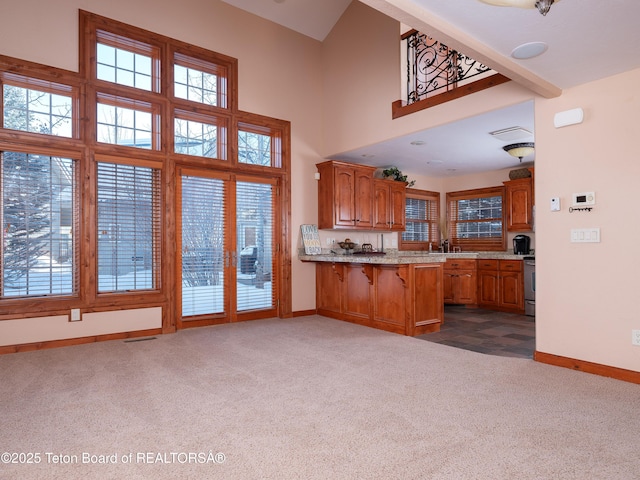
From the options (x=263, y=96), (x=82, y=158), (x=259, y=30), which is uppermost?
(x=259, y=30)

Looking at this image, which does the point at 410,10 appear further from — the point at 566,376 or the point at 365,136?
the point at 365,136

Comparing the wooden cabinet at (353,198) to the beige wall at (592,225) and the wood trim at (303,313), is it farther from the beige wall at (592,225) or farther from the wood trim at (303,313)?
the beige wall at (592,225)

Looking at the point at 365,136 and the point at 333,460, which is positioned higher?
the point at 365,136

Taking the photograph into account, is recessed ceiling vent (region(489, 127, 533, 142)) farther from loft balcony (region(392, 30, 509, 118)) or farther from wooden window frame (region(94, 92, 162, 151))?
wooden window frame (region(94, 92, 162, 151))

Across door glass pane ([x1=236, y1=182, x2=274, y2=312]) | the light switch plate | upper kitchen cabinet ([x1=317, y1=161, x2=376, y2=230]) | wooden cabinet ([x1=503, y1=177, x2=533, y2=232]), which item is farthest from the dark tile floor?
door glass pane ([x1=236, y1=182, x2=274, y2=312])

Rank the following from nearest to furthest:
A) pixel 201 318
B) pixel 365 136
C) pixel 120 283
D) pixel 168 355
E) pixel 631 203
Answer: pixel 631 203, pixel 168 355, pixel 120 283, pixel 201 318, pixel 365 136

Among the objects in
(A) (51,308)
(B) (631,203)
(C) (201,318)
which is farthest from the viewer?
(C) (201,318)

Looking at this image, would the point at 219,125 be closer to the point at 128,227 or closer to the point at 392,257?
the point at 128,227

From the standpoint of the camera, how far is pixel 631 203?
10.5 ft

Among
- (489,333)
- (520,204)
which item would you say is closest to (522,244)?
(520,204)

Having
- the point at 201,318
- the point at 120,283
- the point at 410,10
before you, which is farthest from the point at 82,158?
the point at 410,10

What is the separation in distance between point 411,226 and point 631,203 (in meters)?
5.08

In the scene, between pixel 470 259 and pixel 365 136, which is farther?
pixel 470 259

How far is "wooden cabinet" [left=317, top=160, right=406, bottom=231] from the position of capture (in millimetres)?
6277
